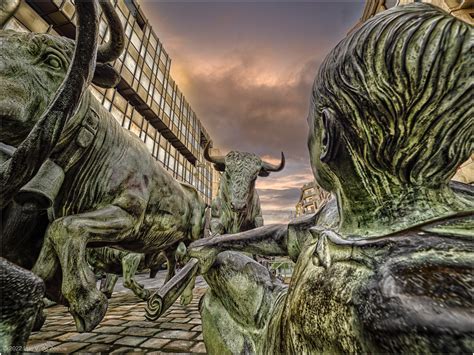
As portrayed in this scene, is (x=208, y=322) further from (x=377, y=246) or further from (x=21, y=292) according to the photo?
(x=377, y=246)

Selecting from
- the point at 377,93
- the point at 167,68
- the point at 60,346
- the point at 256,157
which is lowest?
the point at 60,346

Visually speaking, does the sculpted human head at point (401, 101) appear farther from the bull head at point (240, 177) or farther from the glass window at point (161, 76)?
the glass window at point (161, 76)

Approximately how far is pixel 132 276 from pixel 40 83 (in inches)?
130

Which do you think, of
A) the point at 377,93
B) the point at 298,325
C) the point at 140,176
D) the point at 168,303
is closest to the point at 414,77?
the point at 377,93

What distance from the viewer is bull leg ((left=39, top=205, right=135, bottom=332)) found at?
1629 mm

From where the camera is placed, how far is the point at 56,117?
123cm

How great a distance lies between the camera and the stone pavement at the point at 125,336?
2.03 metres

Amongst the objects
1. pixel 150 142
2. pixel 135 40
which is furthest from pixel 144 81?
pixel 150 142

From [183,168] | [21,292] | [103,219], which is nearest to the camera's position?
[21,292]

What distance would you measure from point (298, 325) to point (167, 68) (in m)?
31.5

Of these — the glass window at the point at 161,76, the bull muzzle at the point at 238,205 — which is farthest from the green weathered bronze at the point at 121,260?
the glass window at the point at 161,76

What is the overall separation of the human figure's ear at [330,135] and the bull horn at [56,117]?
1316 mm

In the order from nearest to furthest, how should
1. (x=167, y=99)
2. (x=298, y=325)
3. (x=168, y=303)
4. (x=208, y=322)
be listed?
(x=298, y=325) → (x=208, y=322) → (x=168, y=303) → (x=167, y=99)

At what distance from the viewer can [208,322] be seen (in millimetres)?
1183
